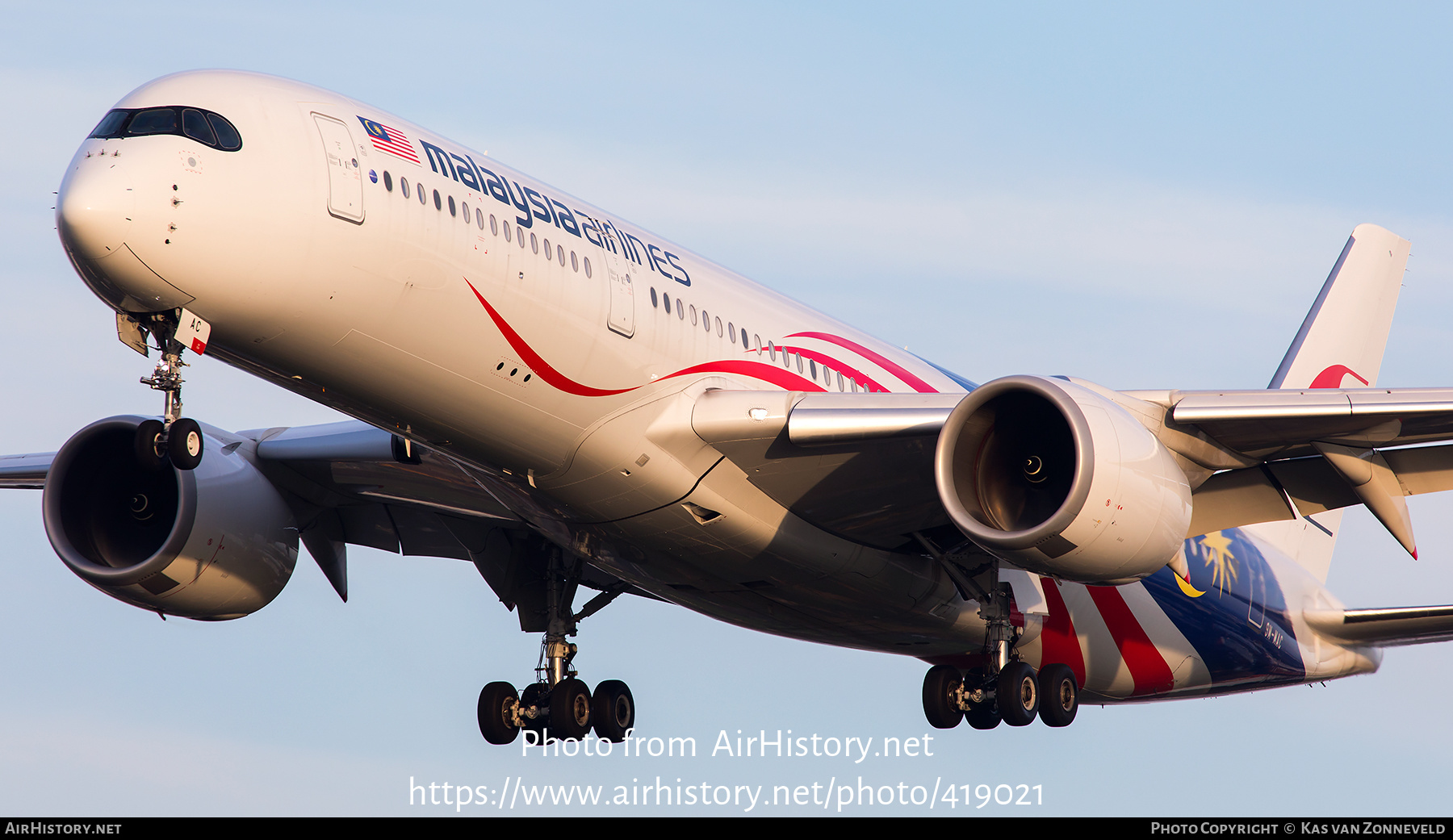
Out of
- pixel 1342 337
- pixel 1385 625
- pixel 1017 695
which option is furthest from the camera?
pixel 1342 337

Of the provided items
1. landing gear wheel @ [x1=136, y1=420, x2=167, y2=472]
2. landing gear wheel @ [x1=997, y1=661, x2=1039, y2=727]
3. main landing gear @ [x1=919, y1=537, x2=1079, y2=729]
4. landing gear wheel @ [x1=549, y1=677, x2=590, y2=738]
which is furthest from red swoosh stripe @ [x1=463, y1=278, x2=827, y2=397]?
landing gear wheel @ [x1=549, y1=677, x2=590, y2=738]

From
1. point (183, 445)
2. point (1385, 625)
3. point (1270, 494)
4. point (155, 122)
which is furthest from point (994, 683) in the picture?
point (155, 122)

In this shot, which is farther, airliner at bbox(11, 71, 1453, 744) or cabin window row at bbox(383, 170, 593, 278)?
cabin window row at bbox(383, 170, 593, 278)

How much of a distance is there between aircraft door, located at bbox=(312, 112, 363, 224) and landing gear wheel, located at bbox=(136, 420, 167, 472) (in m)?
2.64

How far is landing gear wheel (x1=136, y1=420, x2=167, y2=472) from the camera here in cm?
1466

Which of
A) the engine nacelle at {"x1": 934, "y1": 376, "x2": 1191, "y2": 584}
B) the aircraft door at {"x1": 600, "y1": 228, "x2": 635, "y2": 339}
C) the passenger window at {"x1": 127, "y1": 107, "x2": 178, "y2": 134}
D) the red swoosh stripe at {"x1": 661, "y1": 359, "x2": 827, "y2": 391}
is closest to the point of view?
the passenger window at {"x1": 127, "y1": 107, "x2": 178, "y2": 134}

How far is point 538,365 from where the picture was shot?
56.8 ft

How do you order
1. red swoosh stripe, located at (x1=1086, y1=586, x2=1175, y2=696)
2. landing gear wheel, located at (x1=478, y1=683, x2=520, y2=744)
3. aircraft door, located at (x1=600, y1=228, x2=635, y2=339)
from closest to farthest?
aircraft door, located at (x1=600, y1=228, x2=635, y2=339) → landing gear wheel, located at (x1=478, y1=683, x2=520, y2=744) → red swoosh stripe, located at (x1=1086, y1=586, x2=1175, y2=696)

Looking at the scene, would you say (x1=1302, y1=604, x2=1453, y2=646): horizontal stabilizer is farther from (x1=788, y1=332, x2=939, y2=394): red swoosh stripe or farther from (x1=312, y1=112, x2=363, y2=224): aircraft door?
(x1=312, y1=112, x2=363, y2=224): aircraft door

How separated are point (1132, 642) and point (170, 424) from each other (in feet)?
50.9

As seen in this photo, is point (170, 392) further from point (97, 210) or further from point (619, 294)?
point (619, 294)

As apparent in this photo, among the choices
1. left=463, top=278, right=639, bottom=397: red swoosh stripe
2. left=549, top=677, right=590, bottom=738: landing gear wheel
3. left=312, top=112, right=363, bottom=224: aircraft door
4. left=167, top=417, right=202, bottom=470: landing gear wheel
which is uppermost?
left=312, top=112, right=363, bottom=224: aircraft door

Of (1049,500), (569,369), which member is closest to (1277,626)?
(1049,500)

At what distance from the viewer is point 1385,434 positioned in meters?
18.3
